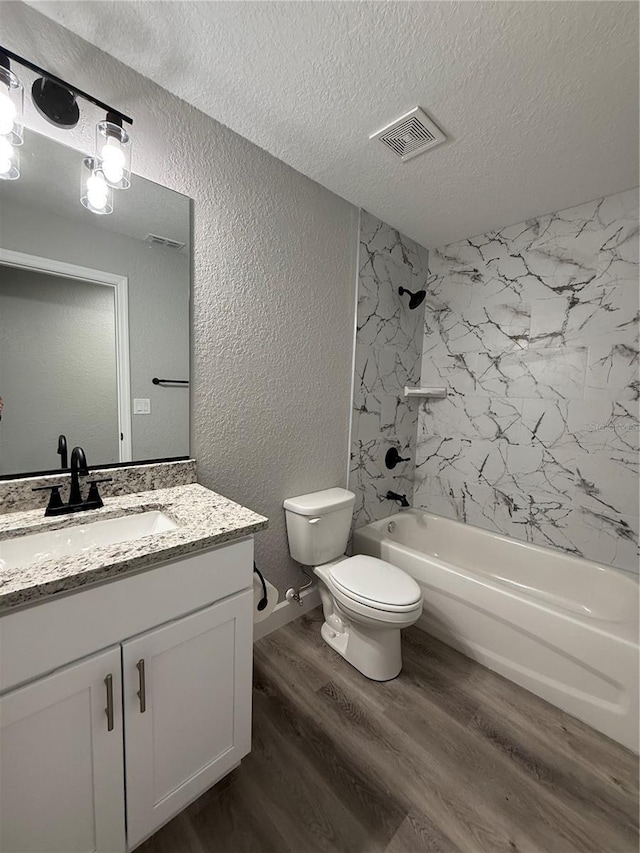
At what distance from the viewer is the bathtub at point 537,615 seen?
1.39 meters

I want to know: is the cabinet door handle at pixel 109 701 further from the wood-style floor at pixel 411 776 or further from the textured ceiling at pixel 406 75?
the textured ceiling at pixel 406 75

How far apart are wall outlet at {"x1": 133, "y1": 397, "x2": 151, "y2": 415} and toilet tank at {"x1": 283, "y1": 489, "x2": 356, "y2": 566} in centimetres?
85

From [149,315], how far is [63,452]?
59 centimetres

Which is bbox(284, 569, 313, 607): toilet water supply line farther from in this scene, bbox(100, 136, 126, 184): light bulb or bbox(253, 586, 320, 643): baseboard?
bbox(100, 136, 126, 184): light bulb

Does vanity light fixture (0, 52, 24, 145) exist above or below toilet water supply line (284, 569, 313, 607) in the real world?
above

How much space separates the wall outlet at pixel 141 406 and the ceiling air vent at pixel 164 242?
0.62 meters

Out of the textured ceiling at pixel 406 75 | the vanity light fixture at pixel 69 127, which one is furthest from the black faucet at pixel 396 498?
the vanity light fixture at pixel 69 127

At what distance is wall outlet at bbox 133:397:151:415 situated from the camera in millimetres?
1342

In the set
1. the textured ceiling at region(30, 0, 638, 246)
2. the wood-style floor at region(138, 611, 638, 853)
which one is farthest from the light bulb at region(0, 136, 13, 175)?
the wood-style floor at region(138, 611, 638, 853)

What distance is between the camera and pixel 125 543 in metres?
0.87

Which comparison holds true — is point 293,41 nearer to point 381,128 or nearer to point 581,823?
point 381,128

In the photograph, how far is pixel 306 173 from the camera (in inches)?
68.5

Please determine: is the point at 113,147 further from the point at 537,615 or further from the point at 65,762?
the point at 537,615

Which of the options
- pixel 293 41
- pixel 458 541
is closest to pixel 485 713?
pixel 458 541
